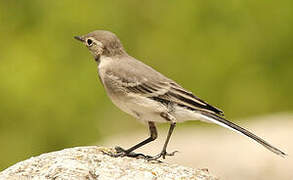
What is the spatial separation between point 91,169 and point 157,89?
186 centimetres

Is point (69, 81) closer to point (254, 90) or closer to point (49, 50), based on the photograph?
point (49, 50)

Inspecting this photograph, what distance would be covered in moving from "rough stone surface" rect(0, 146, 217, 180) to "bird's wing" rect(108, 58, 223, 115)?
1.04 m

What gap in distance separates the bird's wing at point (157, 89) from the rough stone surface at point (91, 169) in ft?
3.43

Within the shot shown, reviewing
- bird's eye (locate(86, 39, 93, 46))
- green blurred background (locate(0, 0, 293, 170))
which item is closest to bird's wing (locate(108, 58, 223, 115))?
bird's eye (locate(86, 39, 93, 46))

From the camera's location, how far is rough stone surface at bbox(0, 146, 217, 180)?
343 inches

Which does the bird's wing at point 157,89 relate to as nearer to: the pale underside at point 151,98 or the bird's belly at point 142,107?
the pale underside at point 151,98

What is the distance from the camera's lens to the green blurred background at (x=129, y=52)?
15.8 metres

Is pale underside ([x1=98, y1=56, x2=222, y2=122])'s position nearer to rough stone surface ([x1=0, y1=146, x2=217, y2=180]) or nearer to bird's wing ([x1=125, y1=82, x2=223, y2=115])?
bird's wing ([x1=125, y1=82, x2=223, y2=115])

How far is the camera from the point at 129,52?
16.6 metres

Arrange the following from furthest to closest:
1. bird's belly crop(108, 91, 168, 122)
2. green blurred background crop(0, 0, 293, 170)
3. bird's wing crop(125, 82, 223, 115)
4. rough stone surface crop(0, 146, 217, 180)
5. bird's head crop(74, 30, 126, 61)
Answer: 1. green blurred background crop(0, 0, 293, 170)
2. bird's head crop(74, 30, 126, 61)
3. bird's wing crop(125, 82, 223, 115)
4. bird's belly crop(108, 91, 168, 122)
5. rough stone surface crop(0, 146, 217, 180)

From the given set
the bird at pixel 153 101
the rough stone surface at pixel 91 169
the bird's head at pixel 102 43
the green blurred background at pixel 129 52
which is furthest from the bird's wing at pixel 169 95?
the green blurred background at pixel 129 52

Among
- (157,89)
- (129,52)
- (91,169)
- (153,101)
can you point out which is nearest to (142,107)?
(153,101)

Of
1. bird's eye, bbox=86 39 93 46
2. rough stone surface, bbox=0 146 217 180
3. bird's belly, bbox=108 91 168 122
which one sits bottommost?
rough stone surface, bbox=0 146 217 180

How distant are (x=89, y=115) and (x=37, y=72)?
63.5 inches
